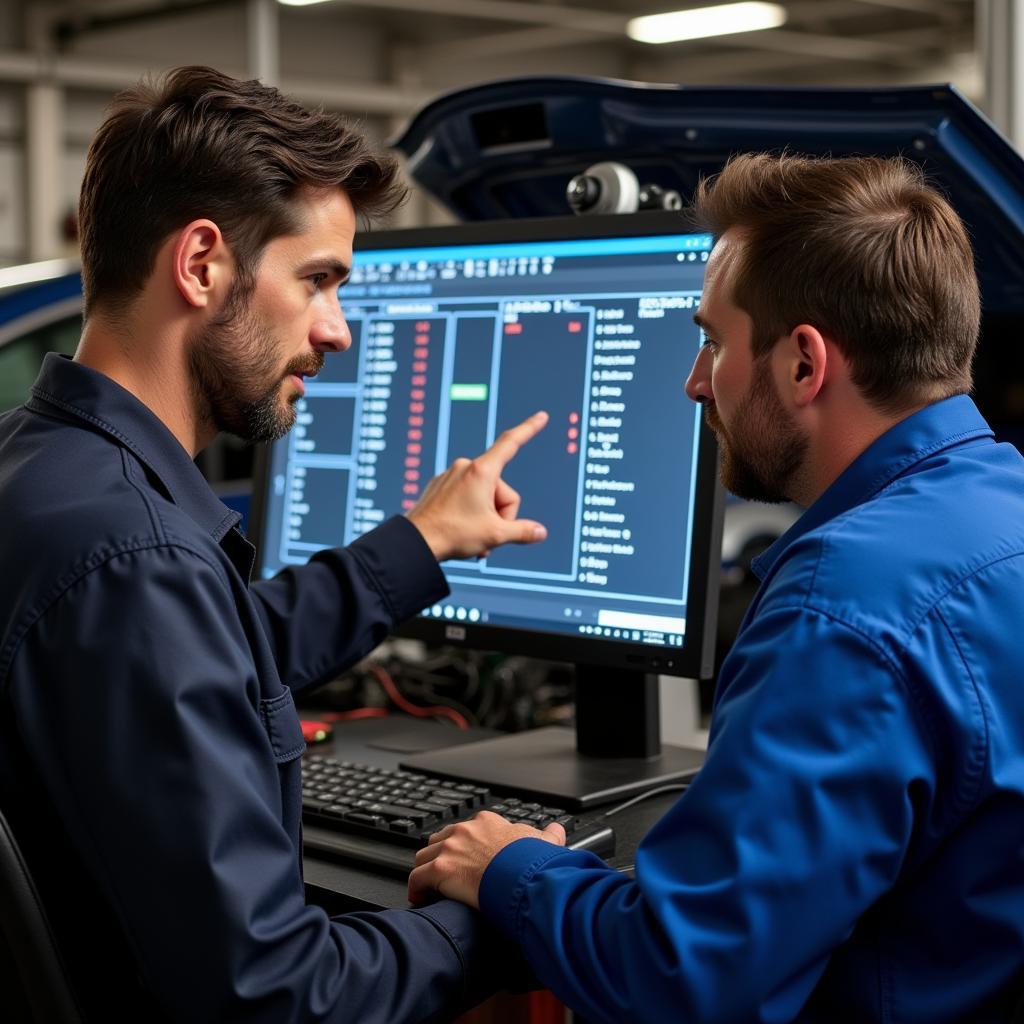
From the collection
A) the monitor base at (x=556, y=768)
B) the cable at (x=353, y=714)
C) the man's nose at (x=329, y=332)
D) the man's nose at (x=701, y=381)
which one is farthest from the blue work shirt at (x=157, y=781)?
the cable at (x=353, y=714)

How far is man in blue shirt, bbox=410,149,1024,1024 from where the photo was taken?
0.86m

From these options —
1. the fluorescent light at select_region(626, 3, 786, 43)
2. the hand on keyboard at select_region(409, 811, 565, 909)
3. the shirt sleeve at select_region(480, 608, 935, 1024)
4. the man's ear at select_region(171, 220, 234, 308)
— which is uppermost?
the fluorescent light at select_region(626, 3, 786, 43)

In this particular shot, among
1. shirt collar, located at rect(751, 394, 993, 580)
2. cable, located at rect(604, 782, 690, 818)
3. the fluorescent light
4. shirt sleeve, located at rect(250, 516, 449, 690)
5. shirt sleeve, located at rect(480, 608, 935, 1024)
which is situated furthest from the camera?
the fluorescent light

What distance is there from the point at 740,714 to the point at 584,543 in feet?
1.87

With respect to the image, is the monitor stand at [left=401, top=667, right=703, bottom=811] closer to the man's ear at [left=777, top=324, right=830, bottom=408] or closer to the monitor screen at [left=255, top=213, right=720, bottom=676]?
the monitor screen at [left=255, top=213, right=720, bottom=676]

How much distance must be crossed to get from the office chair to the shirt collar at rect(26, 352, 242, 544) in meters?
0.30

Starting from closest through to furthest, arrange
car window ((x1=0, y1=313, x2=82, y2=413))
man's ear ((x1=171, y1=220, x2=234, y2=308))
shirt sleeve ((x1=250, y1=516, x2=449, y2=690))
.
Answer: man's ear ((x1=171, y1=220, x2=234, y2=308)) < shirt sleeve ((x1=250, y1=516, x2=449, y2=690)) < car window ((x1=0, y1=313, x2=82, y2=413))

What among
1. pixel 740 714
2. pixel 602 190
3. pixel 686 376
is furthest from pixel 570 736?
pixel 740 714

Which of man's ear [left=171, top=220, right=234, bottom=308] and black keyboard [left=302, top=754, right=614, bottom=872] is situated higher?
man's ear [left=171, top=220, right=234, bottom=308]

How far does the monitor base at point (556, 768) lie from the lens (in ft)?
4.53

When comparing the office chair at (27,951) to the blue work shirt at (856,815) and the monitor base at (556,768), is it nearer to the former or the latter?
the blue work shirt at (856,815)

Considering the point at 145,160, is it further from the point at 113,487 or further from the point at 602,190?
the point at 602,190

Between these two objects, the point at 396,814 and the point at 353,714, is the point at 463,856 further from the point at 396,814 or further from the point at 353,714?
the point at 353,714

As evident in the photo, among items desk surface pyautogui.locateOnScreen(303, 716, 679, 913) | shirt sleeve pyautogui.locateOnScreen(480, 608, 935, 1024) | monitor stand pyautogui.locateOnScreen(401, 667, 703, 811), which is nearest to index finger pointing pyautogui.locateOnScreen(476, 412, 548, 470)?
monitor stand pyautogui.locateOnScreen(401, 667, 703, 811)
